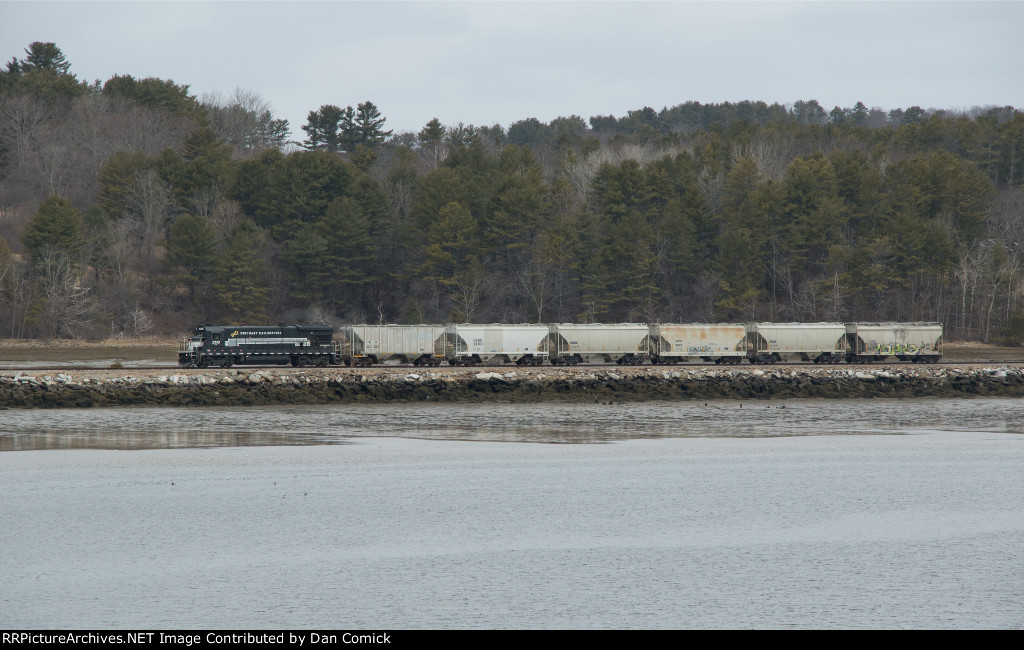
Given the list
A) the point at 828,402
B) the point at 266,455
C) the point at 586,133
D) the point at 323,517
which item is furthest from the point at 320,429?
the point at 586,133

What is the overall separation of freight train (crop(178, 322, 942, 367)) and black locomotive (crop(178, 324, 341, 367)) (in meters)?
0.06

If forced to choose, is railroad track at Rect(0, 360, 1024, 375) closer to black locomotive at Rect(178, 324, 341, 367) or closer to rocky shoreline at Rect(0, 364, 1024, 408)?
rocky shoreline at Rect(0, 364, 1024, 408)

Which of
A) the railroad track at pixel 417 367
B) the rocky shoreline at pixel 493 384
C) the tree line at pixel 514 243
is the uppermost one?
the tree line at pixel 514 243

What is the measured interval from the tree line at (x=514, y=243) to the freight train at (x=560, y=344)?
976 inches

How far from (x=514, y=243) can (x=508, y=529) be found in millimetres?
78282

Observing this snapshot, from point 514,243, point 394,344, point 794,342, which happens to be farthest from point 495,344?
point 514,243

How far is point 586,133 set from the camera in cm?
19088

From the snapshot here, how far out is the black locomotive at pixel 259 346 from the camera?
188 feet

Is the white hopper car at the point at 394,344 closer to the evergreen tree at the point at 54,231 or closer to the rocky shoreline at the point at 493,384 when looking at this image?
the rocky shoreline at the point at 493,384

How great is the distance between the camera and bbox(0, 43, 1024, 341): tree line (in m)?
89.8

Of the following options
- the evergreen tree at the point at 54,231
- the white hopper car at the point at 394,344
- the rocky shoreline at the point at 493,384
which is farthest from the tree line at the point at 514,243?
the rocky shoreline at the point at 493,384

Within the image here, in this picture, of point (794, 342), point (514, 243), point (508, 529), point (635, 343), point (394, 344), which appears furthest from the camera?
point (514, 243)

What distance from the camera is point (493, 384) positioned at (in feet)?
174

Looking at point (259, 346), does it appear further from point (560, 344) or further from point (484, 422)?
point (484, 422)
